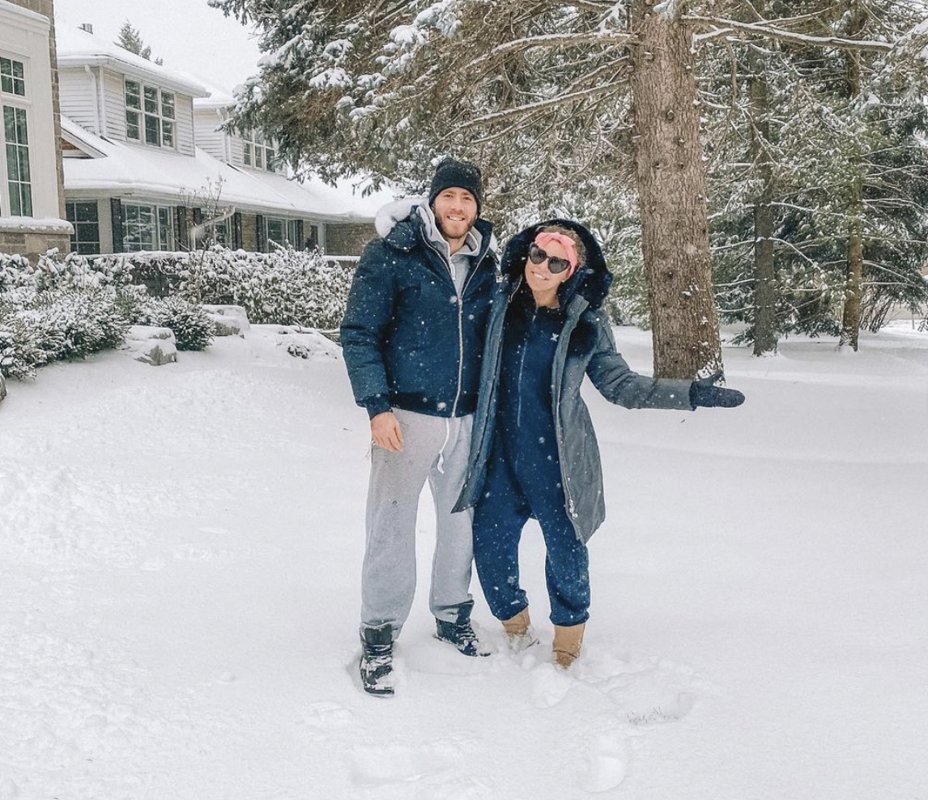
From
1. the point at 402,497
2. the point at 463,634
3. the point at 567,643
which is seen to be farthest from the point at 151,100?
the point at 567,643

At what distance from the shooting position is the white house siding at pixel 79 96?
19500mm

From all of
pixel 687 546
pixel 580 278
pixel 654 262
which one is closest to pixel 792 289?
pixel 654 262

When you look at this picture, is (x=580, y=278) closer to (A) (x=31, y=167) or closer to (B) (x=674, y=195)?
(B) (x=674, y=195)

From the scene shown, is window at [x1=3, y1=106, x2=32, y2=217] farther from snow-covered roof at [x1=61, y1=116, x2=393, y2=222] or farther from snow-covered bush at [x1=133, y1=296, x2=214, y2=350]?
snow-covered roof at [x1=61, y1=116, x2=393, y2=222]

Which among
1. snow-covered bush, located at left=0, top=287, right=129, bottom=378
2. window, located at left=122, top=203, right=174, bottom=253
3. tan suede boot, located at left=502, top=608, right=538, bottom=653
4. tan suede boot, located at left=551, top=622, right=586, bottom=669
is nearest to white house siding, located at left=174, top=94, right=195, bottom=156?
window, located at left=122, top=203, right=174, bottom=253

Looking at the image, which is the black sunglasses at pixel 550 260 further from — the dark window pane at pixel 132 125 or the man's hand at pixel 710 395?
the dark window pane at pixel 132 125

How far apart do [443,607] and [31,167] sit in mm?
10700

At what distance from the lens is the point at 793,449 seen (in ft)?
22.5

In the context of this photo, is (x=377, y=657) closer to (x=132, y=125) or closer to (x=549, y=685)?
(x=549, y=685)

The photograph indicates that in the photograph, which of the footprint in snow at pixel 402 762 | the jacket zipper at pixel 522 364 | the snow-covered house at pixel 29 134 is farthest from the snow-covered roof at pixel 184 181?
the footprint in snow at pixel 402 762

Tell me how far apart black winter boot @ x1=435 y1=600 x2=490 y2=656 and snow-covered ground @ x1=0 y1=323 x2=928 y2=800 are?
0.05 metres

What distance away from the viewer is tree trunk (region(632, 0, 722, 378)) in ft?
25.1

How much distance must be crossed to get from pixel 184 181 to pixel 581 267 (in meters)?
19.6

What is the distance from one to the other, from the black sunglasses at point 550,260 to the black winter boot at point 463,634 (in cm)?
133
